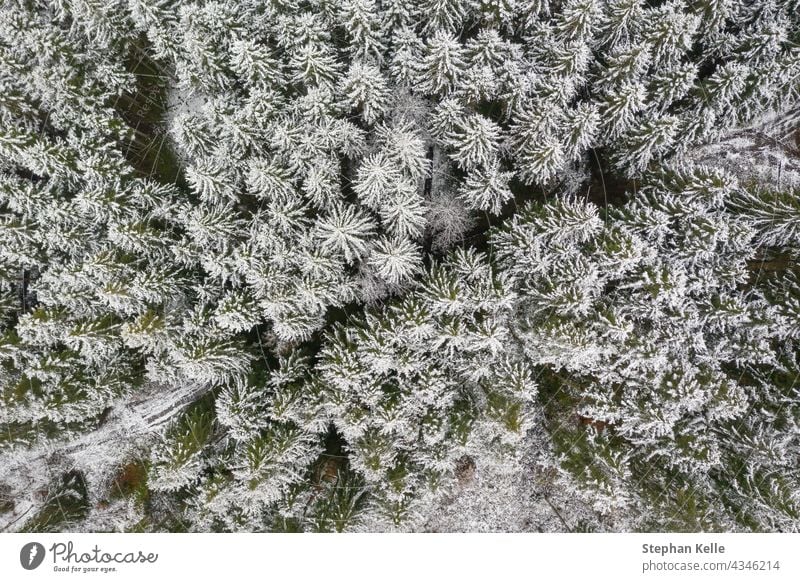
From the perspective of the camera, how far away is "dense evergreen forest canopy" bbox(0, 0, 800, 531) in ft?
29.5

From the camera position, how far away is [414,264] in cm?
978

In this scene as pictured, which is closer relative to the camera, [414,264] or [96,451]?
[414,264]

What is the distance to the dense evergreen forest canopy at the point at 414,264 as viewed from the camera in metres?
9.00

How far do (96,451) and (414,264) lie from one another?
1159 cm

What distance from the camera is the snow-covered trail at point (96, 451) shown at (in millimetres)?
10938

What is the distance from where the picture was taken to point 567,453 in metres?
10.0

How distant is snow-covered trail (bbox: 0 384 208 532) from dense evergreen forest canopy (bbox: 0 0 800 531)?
2.05ft

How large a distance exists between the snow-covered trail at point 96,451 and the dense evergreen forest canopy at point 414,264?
2.05 ft

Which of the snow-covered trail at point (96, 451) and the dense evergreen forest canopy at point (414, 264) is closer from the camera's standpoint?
the dense evergreen forest canopy at point (414, 264)

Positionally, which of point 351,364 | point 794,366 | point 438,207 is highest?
point 438,207

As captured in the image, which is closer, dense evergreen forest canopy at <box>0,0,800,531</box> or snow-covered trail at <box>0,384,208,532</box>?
dense evergreen forest canopy at <box>0,0,800,531</box>
